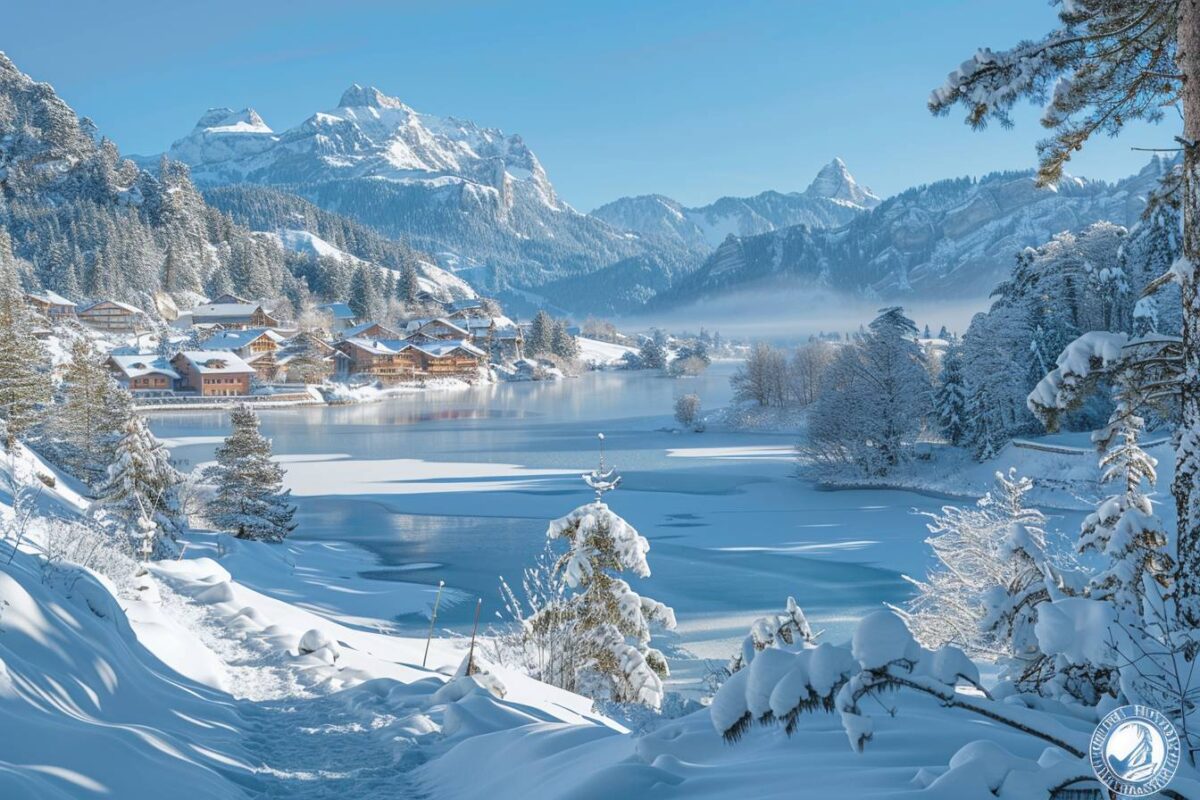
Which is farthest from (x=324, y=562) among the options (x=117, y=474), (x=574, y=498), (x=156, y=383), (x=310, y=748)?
(x=156, y=383)

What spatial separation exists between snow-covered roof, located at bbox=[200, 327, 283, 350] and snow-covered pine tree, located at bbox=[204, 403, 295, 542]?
214 ft

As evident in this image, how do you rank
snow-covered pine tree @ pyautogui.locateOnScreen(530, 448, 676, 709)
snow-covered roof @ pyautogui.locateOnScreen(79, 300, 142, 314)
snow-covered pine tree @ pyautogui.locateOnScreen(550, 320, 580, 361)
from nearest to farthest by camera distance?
1. snow-covered pine tree @ pyautogui.locateOnScreen(530, 448, 676, 709)
2. snow-covered roof @ pyautogui.locateOnScreen(79, 300, 142, 314)
3. snow-covered pine tree @ pyautogui.locateOnScreen(550, 320, 580, 361)

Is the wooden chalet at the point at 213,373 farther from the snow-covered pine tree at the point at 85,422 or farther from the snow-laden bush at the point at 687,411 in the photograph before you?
the snow-covered pine tree at the point at 85,422

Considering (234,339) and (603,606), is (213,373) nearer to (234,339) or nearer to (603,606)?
(234,339)

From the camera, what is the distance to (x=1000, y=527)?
42.4 ft

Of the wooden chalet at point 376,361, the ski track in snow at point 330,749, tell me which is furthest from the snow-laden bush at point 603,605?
the wooden chalet at point 376,361

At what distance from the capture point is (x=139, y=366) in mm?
71250

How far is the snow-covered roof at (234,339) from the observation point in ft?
266

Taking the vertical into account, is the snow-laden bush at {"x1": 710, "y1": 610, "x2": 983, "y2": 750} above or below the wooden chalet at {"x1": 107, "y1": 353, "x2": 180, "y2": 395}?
below

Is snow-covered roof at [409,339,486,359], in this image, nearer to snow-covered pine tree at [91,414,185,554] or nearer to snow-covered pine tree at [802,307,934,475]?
snow-covered pine tree at [802,307,934,475]

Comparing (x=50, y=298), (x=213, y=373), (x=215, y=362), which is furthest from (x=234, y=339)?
(x=50, y=298)

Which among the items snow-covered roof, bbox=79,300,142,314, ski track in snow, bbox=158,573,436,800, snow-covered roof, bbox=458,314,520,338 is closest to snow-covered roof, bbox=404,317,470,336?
snow-covered roof, bbox=458,314,520,338

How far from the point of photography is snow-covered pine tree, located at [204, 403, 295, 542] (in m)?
21.0

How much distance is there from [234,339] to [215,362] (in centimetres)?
952
